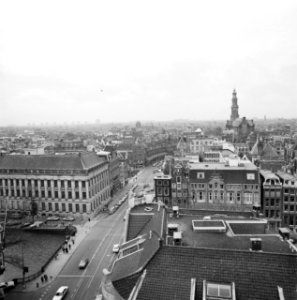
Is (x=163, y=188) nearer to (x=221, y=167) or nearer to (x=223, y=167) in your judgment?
(x=221, y=167)

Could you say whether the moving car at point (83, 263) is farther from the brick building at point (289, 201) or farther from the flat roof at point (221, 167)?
the brick building at point (289, 201)

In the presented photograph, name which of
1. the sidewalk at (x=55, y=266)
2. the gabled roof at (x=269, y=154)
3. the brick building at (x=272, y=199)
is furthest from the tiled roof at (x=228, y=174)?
the gabled roof at (x=269, y=154)

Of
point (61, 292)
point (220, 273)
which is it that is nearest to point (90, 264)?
point (61, 292)

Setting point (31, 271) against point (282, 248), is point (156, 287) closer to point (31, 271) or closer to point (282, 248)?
point (282, 248)

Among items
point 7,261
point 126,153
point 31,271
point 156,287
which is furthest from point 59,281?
point 126,153

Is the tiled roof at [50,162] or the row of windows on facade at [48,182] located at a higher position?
the tiled roof at [50,162]

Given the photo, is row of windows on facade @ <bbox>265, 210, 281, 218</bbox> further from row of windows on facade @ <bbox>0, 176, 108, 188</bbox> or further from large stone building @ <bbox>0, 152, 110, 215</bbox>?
row of windows on facade @ <bbox>0, 176, 108, 188</bbox>

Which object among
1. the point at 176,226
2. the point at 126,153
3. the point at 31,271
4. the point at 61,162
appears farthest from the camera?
the point at 126,153

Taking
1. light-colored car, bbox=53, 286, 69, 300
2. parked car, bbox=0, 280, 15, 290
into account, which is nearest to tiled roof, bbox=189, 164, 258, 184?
light-colored car, bbox=53, 286, 69, 300
